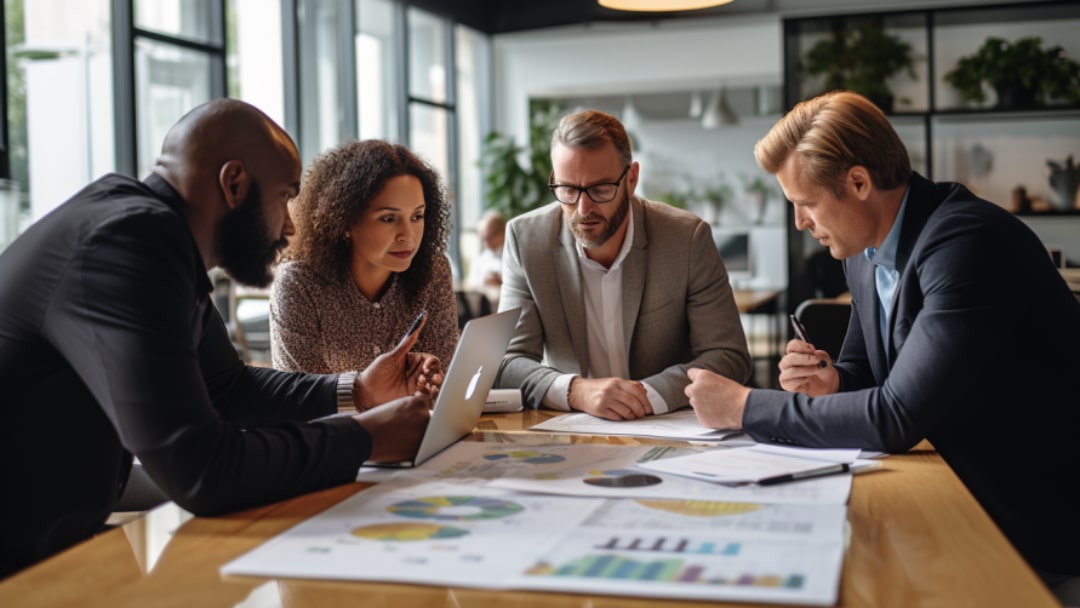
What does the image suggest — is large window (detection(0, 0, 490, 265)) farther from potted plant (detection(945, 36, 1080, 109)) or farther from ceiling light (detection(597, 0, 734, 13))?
potted plant (detection(945, 36, 1080, 109))

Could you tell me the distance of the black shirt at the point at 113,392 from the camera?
130 cm

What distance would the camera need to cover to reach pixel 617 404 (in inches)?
80.4

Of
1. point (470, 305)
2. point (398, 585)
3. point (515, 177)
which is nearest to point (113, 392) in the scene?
point (398, 585)

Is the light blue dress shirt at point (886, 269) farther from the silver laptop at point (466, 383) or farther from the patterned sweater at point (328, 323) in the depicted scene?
the patterned sweater at point (328, 323)

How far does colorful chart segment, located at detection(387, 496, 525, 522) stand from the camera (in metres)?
1.25

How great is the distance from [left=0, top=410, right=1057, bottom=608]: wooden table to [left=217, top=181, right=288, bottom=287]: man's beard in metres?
0.43

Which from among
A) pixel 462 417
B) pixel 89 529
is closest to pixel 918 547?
pixel 462 417

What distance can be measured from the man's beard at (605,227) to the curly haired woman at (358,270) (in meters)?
0.39

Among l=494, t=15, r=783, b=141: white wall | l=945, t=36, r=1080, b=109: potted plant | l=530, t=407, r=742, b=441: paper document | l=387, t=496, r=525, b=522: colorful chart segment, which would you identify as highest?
l=494, t=15, r=783, b=141: white wall

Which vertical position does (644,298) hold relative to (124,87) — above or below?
below

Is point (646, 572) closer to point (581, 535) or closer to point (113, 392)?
point (581, 535)

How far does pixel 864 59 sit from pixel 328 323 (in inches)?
197

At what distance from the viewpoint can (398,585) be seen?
1018mm

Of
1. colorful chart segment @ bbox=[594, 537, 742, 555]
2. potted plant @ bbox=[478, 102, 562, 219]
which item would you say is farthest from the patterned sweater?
potted plant @ bbox=[478, 102, 562, 219]
